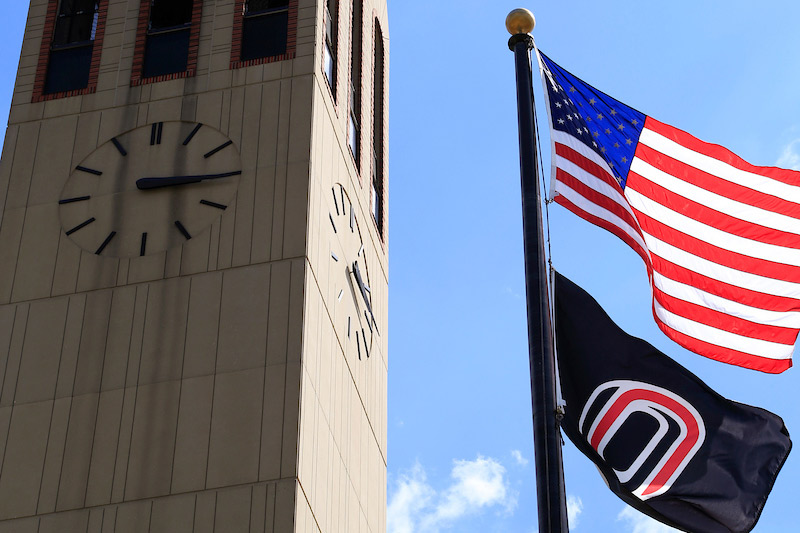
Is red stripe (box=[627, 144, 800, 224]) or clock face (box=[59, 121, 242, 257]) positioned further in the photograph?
clock face (box=[59, 121, 242, 257])

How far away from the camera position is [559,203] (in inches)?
534

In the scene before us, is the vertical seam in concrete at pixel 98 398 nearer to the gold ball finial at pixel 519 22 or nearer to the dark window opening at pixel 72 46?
the dark window opening at pixel 72 46

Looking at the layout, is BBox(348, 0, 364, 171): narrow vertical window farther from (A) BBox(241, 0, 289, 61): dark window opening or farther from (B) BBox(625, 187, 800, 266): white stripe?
(B) BBox(625, 187, 800, 266): white stripe

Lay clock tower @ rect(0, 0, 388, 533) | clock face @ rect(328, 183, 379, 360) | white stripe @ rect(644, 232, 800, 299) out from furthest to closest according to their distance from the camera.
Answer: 1. clock face @ rect(328, 183, 379, 360)
2. clock tower @ rect(0, 0, 388, 533)
3. white stripe @ rect(644, 232, 800, 299)

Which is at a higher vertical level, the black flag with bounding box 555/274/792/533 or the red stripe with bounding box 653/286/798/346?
the red stripe with bounding box 653/286/798/346

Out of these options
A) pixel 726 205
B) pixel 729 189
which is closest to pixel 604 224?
pixel 726 205

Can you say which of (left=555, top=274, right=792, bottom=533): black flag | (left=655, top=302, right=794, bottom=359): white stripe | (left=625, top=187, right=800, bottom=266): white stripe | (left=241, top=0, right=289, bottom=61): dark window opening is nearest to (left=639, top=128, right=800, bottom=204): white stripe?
(left=625, top=187, right=800, bottom=266): white stripe

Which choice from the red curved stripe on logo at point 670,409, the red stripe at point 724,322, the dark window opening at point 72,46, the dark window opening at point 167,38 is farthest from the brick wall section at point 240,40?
the red curved stripe on logo at point 670,409

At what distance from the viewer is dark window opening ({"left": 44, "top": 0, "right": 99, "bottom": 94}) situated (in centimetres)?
2559

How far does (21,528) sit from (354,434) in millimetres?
6738

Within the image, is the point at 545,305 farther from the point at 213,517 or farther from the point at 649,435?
the point at 213,517

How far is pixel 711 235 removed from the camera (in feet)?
49.6

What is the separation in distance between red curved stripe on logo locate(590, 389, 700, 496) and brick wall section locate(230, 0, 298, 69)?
14.1 m

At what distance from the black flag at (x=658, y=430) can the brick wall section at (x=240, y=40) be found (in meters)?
13.4
